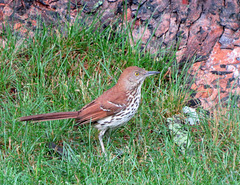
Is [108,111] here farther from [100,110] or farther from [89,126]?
[89,126]

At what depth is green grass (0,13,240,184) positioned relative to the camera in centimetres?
374

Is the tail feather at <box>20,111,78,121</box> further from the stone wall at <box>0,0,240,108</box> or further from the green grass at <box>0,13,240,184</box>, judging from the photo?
the stone wall at <box>0,0,240,108</box>

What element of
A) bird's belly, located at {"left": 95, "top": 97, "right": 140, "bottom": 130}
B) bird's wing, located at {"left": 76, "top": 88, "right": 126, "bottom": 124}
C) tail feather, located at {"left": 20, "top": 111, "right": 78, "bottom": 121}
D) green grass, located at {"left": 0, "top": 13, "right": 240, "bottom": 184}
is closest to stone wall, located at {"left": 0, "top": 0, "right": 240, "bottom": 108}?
green grass, located at {"left": 0, "top": 13, "right": 240, "bottom": 184}

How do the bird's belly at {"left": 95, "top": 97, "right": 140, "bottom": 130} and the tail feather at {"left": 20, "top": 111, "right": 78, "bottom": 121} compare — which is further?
the bird's belly at {"left": 95, "top": 97, "right": 140, "bottom": 130}

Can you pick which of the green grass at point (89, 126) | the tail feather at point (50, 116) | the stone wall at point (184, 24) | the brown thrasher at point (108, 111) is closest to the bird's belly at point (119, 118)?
the brown thrasher at point (108, 111)

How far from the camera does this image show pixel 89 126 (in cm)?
443

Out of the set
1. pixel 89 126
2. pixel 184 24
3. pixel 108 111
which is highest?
pixel 184 24

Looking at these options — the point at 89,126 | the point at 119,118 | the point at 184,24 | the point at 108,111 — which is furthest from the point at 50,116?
the point at 184,24

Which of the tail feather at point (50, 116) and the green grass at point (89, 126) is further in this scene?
the tail feather at point (50, 116)

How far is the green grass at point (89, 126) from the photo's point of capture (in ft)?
12.3

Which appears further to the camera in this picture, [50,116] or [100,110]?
[100,110]

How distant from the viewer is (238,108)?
4.55 m

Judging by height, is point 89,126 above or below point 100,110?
below

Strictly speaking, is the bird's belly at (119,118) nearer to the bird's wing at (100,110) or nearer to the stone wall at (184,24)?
the bird's wing at (100,110)
